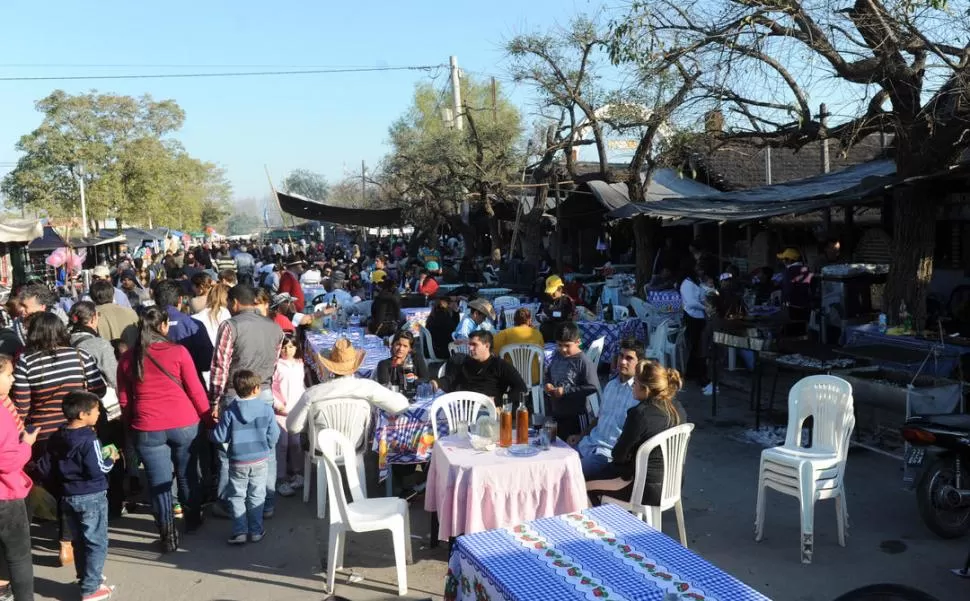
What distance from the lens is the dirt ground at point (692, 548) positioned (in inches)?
162

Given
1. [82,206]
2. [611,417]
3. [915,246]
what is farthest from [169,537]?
[82,206]

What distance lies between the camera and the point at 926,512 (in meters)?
4.48

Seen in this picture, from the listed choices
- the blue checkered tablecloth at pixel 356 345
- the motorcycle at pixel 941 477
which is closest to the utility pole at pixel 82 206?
the blue checkered tablecloth at pixel 356 345

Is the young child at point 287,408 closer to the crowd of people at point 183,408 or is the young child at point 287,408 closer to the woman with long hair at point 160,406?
the crowd of people at point 183,408

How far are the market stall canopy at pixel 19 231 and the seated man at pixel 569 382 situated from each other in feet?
33.4

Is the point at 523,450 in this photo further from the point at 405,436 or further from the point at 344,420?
the point at 344,420

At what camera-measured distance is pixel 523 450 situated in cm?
416

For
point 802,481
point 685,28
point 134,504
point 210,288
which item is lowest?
point 134,504

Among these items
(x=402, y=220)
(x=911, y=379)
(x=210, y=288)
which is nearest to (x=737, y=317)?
(x=911, y=379)

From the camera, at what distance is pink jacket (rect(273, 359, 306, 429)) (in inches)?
223

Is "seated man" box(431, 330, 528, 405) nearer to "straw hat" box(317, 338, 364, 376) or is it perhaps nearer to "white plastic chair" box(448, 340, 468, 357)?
"straw hat" box(317, 338, 364, 376)

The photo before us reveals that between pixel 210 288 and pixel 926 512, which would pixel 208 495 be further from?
pixel 926 512

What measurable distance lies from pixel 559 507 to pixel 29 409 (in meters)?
3.30

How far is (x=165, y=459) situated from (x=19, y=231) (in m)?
9.55
